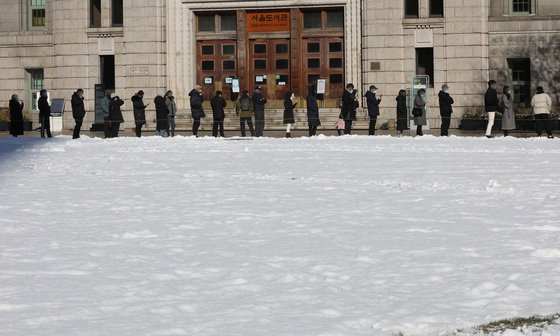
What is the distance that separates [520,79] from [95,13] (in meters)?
18.9

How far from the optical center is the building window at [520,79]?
40000mm

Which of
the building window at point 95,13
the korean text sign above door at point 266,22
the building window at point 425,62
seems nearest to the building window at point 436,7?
the building window at point 425,62

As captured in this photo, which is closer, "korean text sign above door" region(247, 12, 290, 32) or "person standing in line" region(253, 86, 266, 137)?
"person standing in line" region(253, 86, 266, 137)

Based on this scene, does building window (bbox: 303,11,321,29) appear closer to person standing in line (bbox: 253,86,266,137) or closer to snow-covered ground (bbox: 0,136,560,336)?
person standing in line (bbox: 253,86,266,137)

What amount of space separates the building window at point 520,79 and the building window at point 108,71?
17.3 m

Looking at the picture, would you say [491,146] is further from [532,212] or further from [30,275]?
[30,275]

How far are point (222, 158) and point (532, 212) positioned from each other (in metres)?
11.2

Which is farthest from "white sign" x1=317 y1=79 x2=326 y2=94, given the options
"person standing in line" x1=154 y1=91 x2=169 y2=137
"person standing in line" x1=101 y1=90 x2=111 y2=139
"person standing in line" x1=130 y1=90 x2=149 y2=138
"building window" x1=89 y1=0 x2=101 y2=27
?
"building window" x1=89 y1=0 x2=101 y2=27

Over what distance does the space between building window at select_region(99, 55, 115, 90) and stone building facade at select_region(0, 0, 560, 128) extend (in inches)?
2.0

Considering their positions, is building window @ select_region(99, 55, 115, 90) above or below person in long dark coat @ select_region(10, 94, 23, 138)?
above

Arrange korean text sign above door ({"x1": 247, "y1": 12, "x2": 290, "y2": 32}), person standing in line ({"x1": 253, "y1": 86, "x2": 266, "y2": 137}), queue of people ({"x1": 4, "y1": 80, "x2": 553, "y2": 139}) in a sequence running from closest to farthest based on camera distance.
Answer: queue of people ({"x1": 4, "y1": 80, "x2": 553, "y2": 139}), person standing in line ({"x1": 253, "y1": 86, "x2": 266, "y2": 137}), korean text sign above door ({"x1": 247, "y1": 12, "x2": 290, "y2": 32})

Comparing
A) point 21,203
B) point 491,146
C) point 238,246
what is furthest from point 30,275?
point 491,146

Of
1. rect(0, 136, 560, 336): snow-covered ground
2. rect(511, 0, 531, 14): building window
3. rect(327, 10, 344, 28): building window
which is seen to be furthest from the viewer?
rect(327, 10, 344, 28): building window

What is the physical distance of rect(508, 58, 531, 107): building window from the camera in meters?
40.0
